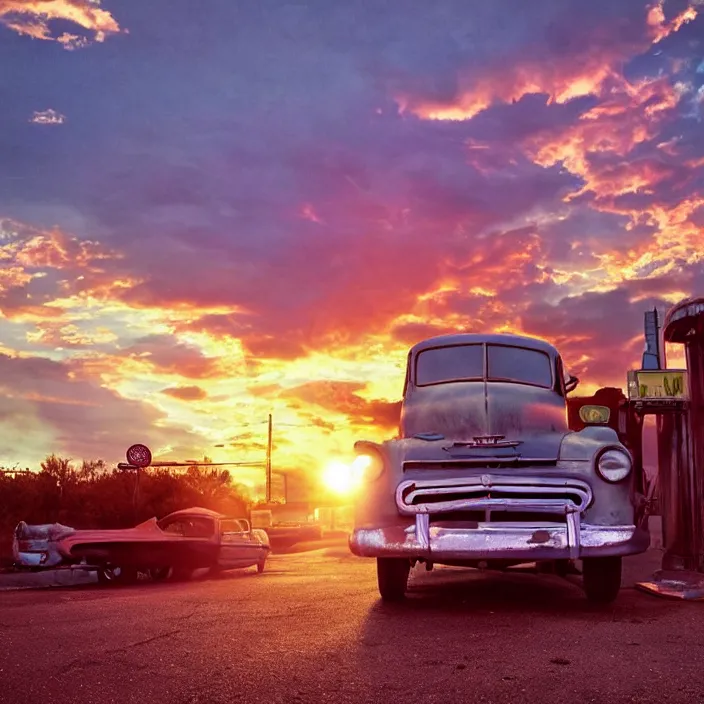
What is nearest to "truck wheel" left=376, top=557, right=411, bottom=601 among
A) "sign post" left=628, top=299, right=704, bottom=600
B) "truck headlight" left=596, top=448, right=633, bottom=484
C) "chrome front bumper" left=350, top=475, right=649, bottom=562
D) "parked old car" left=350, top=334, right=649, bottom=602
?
"parked old car" left=350, top=334, right=649, bottom=602

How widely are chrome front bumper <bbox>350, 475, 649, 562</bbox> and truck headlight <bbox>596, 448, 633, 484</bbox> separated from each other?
0.79 feet

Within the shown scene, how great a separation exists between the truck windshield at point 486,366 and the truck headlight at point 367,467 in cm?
188

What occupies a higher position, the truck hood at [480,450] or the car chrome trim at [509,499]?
the truck hood at [480,450]

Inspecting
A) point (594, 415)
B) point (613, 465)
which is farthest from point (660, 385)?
point (613, 465)

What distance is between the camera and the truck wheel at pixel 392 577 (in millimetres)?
8117

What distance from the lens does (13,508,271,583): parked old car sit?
12977 mm

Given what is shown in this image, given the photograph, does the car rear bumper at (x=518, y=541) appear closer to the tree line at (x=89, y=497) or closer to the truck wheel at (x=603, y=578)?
the truck wheel at (x=603, y=578)

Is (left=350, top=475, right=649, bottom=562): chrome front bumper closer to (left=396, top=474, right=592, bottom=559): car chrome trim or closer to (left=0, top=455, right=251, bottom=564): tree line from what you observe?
(left=396, top=474, right=592, bottom=559): car chrome trim

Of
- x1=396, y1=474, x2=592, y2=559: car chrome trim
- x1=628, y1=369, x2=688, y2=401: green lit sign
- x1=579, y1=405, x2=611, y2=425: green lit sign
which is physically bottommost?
x1=396, y1=474, x2=592, y2=559: car chrome trim

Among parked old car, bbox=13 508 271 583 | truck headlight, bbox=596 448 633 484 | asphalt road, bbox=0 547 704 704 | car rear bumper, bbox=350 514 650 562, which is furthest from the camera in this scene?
parked old car, bbox=13 508 271 583

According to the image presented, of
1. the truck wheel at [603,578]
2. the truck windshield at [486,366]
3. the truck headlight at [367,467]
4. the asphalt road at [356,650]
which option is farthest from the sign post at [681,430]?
the truck headlight at [367,467]

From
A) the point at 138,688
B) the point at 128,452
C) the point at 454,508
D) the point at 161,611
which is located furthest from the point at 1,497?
the point at 138,688

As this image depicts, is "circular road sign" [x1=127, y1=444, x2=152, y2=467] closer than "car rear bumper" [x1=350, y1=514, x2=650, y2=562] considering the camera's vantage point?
No

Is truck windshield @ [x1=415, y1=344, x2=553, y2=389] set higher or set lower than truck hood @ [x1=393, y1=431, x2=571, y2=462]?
higher
